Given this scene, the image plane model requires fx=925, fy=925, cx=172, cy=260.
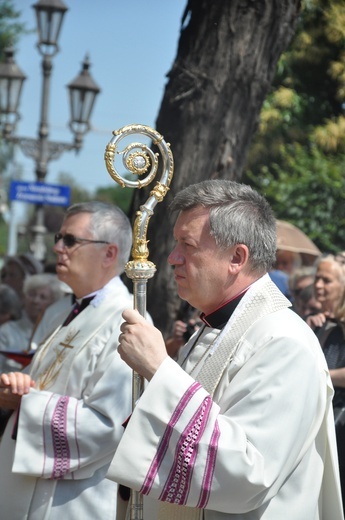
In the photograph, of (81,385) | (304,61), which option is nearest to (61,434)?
(81,385)

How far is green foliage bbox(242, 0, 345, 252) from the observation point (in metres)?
16.8

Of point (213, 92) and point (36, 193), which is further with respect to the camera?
point (36, 193)

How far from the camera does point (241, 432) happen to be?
2.84m

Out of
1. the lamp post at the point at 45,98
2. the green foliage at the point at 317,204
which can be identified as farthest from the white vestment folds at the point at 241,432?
the green foliage at the point at 317,204

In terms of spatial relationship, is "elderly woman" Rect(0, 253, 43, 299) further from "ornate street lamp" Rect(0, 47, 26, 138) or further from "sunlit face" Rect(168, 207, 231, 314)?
"sunlit face" Rect(168, 207, 231, 314)

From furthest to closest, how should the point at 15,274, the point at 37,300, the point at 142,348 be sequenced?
the point at 15,274
the point at 37,300
the point at 142,348

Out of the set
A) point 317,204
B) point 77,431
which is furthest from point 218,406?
point 317,204

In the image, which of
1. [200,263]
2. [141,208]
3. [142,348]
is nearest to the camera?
[142,348]

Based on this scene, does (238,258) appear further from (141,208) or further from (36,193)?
(36,193)

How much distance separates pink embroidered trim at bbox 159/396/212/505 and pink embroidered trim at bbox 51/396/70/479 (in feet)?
4.68

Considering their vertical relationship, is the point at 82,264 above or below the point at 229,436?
below

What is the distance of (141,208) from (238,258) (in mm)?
410

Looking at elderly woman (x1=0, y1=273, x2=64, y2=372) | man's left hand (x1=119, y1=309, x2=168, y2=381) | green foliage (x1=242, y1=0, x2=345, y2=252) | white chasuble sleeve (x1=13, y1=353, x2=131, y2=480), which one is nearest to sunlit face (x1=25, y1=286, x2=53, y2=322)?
elderly woman (x1=0, y1=273, x2=64, y2=372)

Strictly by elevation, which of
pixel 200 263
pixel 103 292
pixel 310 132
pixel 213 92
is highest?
pixel 213 92
